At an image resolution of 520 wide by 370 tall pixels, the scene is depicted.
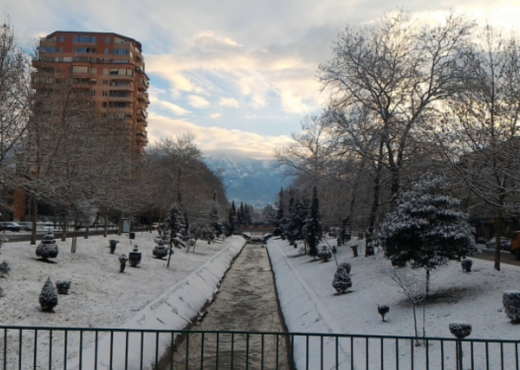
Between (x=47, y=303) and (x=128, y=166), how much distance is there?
26.4 metres

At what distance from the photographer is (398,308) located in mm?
17719

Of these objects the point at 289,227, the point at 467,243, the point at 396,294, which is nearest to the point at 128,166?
the point at 289,227

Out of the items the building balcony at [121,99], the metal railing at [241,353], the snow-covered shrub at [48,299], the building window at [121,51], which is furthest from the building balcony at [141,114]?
the metal railing at [241,353]

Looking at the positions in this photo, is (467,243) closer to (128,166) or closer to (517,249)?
(517,249)

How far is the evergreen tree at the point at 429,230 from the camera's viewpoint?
57.6 ft

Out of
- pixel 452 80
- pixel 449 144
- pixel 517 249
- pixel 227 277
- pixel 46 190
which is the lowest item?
pixel 227 277

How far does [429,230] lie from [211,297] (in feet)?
45.5

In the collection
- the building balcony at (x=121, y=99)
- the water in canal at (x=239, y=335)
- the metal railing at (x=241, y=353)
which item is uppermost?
the building balcony at (x=121, y=99)

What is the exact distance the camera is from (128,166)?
138ft

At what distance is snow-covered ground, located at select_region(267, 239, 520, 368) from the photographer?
13141 mm

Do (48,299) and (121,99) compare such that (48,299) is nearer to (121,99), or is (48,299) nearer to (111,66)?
(121,99)

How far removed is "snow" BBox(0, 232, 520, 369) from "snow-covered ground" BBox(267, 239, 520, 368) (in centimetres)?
3

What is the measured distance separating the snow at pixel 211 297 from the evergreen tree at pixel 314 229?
10688 millimetres

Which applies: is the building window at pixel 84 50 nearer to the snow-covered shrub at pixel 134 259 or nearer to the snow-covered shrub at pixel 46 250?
the snow-covered shrub at pixel 134 259
